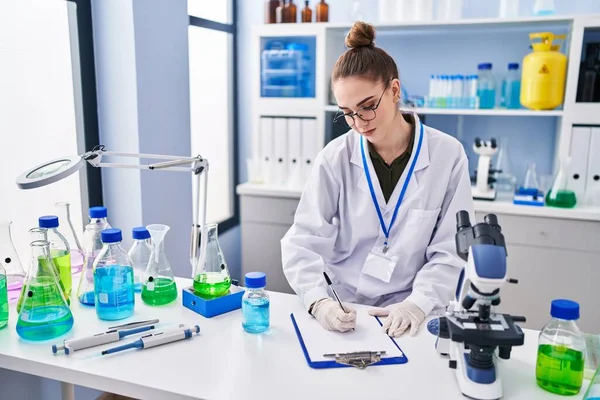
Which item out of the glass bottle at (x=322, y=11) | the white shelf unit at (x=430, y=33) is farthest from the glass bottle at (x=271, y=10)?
the glass bottle at (x=322, y=11)

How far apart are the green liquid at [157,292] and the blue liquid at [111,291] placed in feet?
0.30

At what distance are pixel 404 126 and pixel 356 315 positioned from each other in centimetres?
64

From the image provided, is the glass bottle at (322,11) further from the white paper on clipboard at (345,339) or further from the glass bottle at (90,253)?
the white paper on clipboard at (345,339)

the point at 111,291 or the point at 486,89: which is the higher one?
the point at 486,89

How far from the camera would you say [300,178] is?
293 centimetres

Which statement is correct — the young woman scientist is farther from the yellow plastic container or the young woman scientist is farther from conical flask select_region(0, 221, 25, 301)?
the yellow plastic container

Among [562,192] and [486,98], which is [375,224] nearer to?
[562,192]

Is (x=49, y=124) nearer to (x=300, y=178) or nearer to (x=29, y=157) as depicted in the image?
(x=29, y=157)

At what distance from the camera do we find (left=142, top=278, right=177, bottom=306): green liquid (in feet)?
4.55

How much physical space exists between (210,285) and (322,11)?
2.03m

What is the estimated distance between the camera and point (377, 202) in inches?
62.0

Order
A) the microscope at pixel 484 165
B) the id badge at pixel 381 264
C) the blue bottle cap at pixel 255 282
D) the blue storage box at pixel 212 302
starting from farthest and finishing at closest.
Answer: the microscope at pixel 484 165
the id badge at pixel 381 264
the blue storage box at pixel 212 302
the blue bottle cap at pixel 255 282

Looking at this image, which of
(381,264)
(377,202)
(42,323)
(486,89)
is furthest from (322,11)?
(42,323)

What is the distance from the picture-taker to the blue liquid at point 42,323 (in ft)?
3.89
